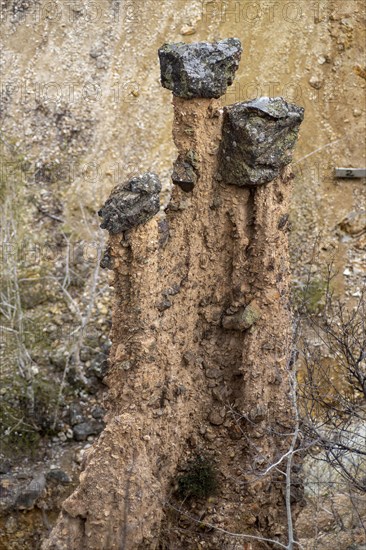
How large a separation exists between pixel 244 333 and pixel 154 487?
2.49 m

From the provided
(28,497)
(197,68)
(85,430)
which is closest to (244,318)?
(197,68)

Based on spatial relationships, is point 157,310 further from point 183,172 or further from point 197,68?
point 197,68

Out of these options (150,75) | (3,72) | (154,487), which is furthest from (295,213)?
(154,487)

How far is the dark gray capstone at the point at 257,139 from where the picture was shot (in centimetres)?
1118

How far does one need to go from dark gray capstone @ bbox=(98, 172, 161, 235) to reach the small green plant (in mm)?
3727

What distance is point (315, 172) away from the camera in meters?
22.9

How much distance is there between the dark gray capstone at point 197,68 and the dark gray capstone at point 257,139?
1.49 ft

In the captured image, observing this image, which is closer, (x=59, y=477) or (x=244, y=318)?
(x=244, y=318)

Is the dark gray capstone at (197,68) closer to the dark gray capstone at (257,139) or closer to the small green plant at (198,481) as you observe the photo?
the dark gray capstone at (257,139)

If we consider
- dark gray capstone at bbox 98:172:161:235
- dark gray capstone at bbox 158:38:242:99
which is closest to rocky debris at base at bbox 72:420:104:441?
dark gray capstone at bbox 98:172:161:235

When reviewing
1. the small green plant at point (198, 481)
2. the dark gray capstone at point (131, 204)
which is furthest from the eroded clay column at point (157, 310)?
the small green plant at point (198, 481)

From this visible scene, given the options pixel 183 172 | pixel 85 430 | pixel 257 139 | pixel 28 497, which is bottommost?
pixel 28 497

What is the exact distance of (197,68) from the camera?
1101 cm

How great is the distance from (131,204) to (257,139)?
1919 millimetres
